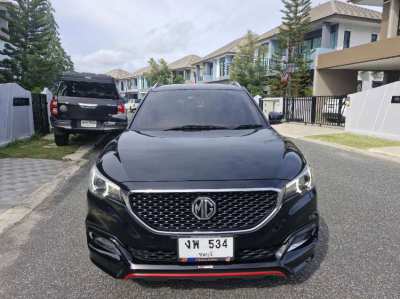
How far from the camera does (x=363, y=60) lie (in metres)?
17.2

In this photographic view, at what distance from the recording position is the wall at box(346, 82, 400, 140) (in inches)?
471

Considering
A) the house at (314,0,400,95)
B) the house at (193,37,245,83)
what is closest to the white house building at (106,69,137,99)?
the house at (193,37,245,83)

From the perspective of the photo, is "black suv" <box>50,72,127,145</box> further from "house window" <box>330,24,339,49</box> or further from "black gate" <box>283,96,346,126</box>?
"house window" <box>330,24,339,49</box>

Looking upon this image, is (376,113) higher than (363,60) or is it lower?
lower

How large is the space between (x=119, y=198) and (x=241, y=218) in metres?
0.83

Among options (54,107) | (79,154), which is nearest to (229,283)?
(79,154)

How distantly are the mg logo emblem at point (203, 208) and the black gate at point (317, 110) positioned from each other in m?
15.9

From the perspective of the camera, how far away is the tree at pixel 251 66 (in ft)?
115

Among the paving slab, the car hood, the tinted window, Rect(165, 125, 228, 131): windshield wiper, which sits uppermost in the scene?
the tinted window

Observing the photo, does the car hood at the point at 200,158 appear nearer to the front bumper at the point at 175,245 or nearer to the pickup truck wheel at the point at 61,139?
the front bumper at the point at 175,245

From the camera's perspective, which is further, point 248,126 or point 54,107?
point 54,107

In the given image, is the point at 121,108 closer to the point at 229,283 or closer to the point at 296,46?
the point at 229,283

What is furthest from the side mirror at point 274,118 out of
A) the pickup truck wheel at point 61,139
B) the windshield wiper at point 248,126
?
the pickup truck wheel at point 61,139

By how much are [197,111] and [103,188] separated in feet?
5.38
